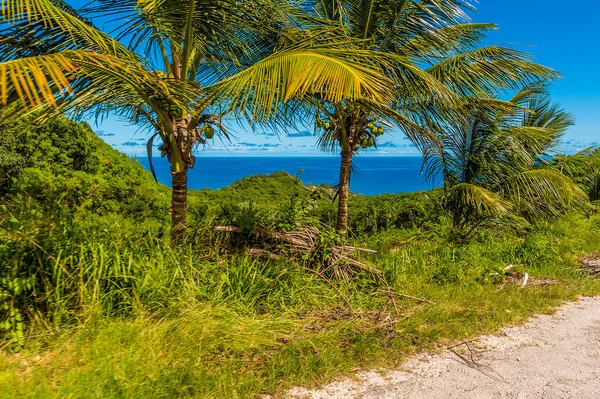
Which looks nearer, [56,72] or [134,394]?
[134,394]

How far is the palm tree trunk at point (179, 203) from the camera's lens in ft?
16.1

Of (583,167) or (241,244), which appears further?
(583,167)

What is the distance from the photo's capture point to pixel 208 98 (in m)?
4.20

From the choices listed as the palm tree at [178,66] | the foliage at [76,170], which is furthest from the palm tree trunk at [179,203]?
the foliage at [76,170]

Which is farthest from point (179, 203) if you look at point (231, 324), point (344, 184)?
point (344, 184)

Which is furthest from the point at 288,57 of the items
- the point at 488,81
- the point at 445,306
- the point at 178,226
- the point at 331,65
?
the point at 488,81

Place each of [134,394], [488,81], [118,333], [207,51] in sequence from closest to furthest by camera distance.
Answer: [134,394], [118,333], [207,51], [488,81]

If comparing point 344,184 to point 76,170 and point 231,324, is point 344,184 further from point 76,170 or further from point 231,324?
point 76,170

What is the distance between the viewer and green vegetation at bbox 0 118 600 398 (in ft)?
9.43

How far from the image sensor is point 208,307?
12.2 feet

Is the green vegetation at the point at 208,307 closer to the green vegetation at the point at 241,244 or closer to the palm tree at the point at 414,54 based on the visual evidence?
the green vegetation at the point at 241,244

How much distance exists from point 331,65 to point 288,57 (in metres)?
0.46

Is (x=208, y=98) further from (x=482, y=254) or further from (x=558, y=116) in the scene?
(x=558, y=116)

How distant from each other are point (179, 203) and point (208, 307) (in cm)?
173
